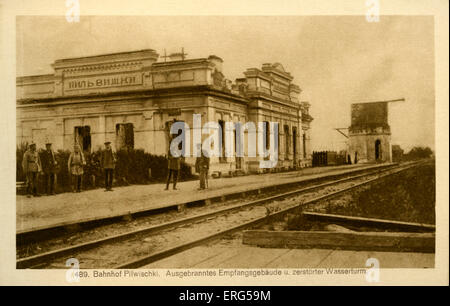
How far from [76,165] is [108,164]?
329 mm

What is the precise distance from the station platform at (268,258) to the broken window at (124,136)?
4.36ft

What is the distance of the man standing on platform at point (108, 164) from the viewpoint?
14.4 ft

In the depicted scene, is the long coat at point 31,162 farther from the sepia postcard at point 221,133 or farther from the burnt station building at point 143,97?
the burnt station building at point 143,97

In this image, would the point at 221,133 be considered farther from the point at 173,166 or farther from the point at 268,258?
the point at 268,258

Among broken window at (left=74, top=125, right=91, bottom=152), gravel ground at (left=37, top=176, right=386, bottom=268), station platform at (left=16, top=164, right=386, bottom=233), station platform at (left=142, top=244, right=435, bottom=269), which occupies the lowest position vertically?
station platform at (left=142, top=244, right=435, bottom=269)

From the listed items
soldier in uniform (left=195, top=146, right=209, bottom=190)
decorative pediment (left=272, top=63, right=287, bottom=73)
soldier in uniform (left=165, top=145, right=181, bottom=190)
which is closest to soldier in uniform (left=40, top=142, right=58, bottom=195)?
soldier in uniform (left=165, top=145, right=181, bottom=190)

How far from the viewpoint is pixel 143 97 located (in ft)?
15.0

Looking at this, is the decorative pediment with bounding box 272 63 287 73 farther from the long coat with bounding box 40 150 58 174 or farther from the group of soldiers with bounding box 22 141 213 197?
the long coat with bounding box 40 150 58 174

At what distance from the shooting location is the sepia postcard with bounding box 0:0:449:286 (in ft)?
13.3

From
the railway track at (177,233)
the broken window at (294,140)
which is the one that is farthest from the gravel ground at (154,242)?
the broken window at (294,140)

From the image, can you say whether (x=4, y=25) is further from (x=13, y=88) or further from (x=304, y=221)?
(x=304, y=221)

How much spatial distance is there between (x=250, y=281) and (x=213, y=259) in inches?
19.8

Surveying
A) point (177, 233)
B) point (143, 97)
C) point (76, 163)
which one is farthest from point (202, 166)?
point (76, 163)

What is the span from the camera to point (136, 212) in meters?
4.15
